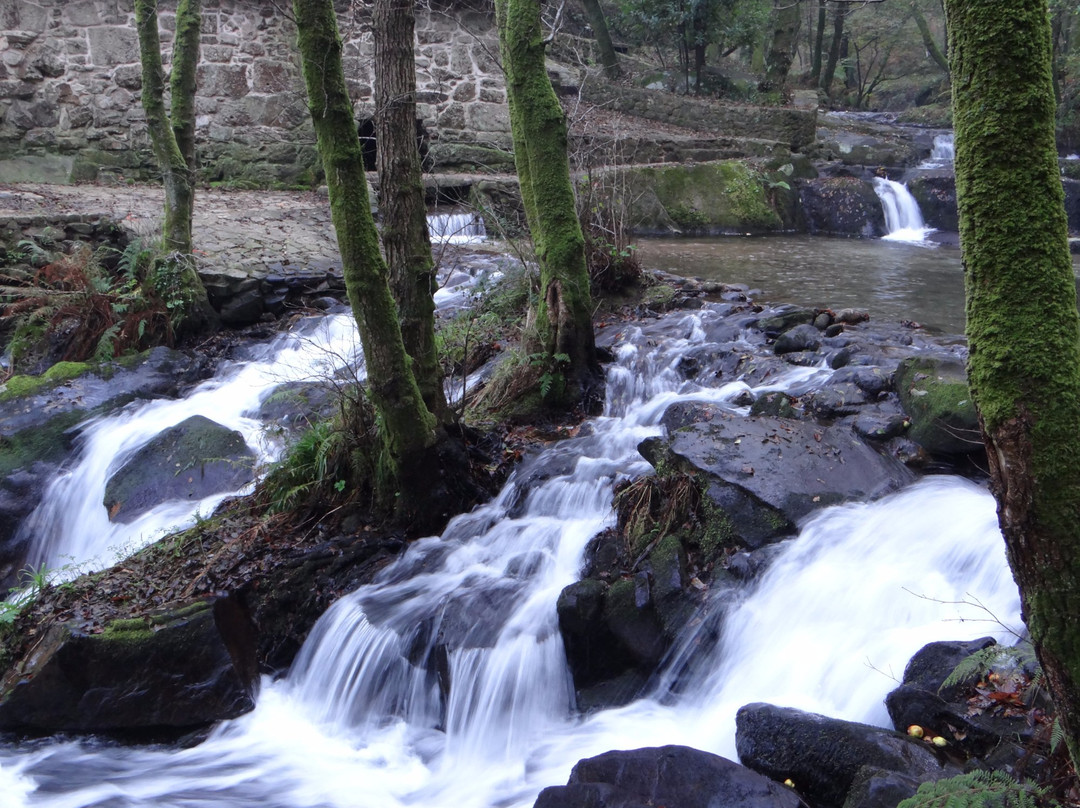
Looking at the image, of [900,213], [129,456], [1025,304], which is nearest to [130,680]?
[129,456]

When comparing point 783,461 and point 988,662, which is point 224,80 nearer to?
point 783,461

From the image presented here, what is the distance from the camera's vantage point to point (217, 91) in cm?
1420

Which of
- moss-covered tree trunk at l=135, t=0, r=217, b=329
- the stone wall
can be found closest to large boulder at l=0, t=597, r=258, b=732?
moss-covered tree trunk at l=135, t=0, r=217, b=329

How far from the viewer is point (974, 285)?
2.45 meters

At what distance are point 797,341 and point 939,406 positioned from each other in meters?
1.97

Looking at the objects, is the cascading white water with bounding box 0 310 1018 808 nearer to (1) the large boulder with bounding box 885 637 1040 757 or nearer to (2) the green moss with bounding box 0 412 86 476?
(1) the large boulder with bounding box 885 637 1040 757

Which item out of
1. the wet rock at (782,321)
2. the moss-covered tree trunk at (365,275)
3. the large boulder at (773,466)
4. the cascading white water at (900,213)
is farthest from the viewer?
the cascading white water at (900,213)

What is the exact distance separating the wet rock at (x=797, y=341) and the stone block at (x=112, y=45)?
11.4 m

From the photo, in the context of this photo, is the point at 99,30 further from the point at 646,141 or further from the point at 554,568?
the point at 554,568

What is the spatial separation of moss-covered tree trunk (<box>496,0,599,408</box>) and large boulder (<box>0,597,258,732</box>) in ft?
10.3

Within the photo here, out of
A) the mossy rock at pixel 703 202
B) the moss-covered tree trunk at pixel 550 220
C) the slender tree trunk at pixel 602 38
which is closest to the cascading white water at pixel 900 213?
the mossy rock at pixel 703 202

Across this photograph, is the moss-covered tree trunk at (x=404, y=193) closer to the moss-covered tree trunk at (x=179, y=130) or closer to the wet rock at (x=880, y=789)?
the wet rock at (x=880, y=789)

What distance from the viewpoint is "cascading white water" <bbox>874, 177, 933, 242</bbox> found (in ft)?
45.6

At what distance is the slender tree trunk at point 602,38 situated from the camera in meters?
18.8
